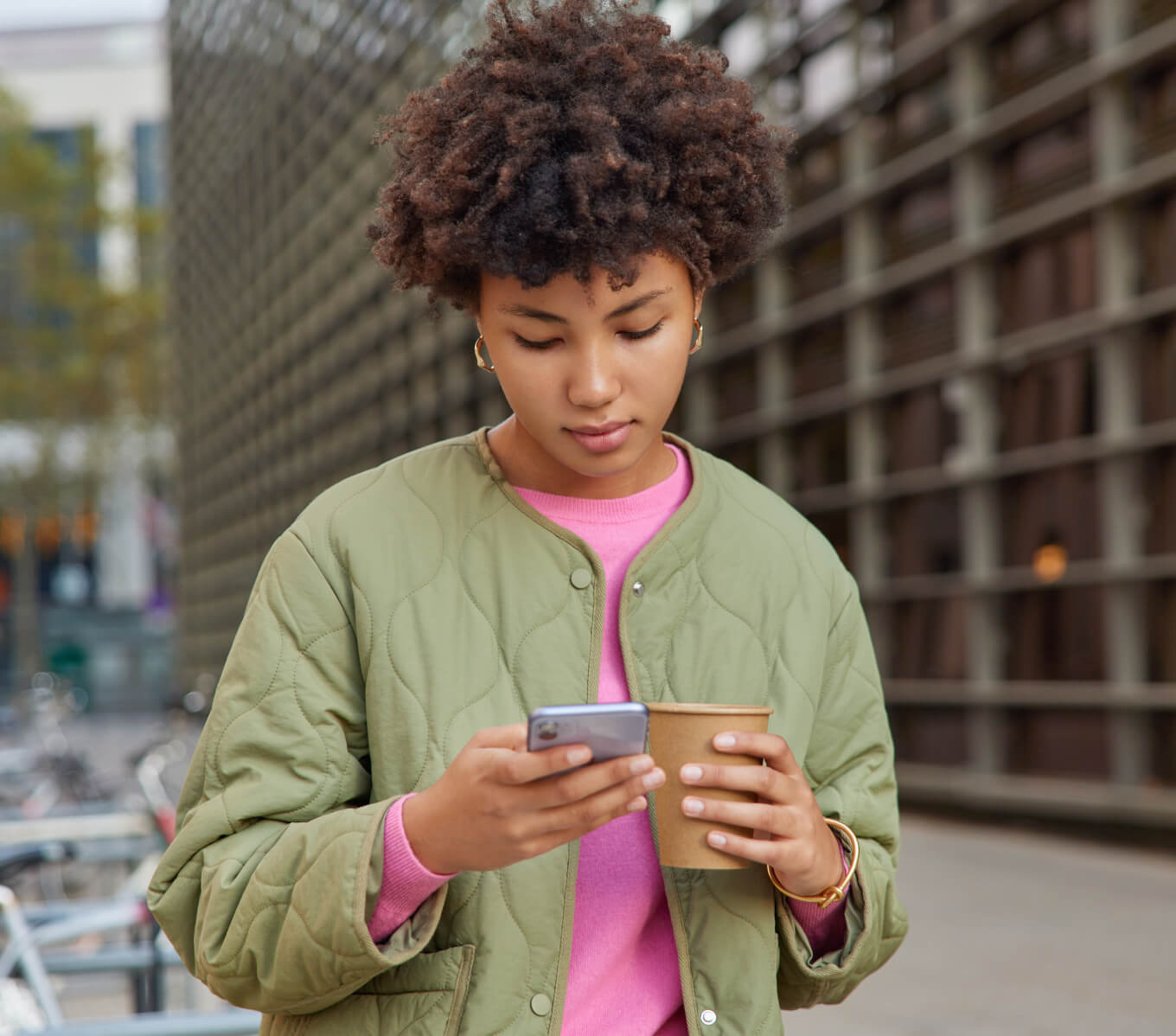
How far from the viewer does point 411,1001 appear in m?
1.22

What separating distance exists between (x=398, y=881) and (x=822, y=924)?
0.44m

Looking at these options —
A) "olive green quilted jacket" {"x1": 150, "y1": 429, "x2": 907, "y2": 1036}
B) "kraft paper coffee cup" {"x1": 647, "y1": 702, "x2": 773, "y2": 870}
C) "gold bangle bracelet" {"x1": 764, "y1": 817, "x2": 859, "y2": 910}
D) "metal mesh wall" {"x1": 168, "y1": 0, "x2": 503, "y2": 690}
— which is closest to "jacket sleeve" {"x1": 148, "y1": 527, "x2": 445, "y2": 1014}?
"olive green quilted jacket" {"x1": 150, "y1": 429, "x2": 907, "y2": 1036}

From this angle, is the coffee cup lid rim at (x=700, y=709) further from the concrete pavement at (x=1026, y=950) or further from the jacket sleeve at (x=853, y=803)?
the concrete pavement at (x=1026, y=950)

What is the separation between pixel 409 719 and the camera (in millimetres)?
1223

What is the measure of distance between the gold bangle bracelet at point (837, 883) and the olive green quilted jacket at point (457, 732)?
2cm

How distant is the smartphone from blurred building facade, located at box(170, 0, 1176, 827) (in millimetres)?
6334

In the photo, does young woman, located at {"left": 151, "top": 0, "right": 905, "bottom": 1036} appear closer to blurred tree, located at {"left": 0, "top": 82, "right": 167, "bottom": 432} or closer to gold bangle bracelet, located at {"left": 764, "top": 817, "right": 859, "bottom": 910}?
gold bangle bracelet, located at {"left": 764, "top": 817, "right": 859, "bottom": 910}

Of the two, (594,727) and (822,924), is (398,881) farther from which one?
(822,924)

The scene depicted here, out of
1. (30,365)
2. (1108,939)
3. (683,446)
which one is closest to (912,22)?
(1108,939)

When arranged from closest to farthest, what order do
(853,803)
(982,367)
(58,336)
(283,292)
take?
1. (853,803)
2. (982,367)
3. (283,292)
4. (58,336)

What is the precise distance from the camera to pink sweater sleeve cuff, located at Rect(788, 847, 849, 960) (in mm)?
1322

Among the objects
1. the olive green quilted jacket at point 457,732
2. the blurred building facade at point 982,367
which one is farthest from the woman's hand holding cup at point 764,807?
the blurred building facade at point 982,367

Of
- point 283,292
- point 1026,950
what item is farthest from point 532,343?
point 283,292

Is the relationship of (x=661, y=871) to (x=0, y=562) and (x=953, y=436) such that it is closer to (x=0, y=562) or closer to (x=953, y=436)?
(x=953, y=436)
